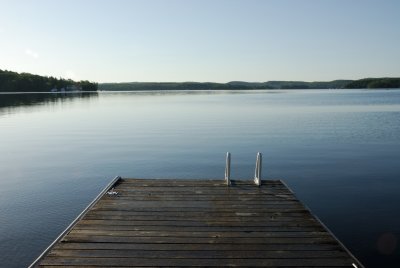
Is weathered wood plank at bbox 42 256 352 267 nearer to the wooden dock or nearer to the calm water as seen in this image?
the wooden dock

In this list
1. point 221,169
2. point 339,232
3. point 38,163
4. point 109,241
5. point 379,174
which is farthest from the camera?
point 38,163

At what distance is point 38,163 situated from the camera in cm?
2811

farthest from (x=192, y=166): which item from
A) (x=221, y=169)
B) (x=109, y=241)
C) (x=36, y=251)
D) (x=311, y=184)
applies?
(x=109, y=241)

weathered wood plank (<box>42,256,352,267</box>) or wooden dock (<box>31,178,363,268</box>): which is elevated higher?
wooden dock (<box>31,178,363,268</box>)

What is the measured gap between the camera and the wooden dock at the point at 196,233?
30.0ft

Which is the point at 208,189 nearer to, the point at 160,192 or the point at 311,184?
the point at 160,192

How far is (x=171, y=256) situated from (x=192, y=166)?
56.0 ft

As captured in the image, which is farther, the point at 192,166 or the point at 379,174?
the point at 192,166

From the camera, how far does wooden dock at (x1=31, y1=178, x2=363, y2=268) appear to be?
9133 mm

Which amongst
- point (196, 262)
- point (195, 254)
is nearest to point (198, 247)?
point (195, 254)

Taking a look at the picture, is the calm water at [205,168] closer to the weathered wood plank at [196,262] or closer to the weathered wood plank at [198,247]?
the weathered wood plank at [198,247]

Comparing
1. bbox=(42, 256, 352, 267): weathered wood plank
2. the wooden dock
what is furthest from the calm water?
bbox=(42, 256, 352, 267): weathered wood plank

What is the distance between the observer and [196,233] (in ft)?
35.2

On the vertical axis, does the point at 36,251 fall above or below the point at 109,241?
below
